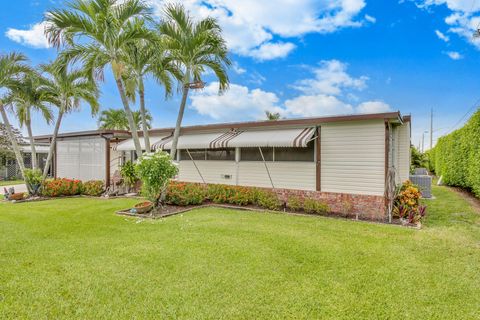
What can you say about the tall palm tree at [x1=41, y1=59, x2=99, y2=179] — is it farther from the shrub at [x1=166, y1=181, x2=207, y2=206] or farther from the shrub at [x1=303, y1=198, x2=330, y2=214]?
the shrub at [x1=303, y1=198, x2=330, y2=214]

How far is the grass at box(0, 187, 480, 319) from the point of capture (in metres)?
4.09

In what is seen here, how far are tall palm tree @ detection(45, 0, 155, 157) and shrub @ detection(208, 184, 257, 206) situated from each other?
239 inches

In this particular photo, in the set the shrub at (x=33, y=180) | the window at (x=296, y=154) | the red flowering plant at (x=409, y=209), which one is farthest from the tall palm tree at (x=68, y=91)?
the red flowering plant at (x=409, y=209)

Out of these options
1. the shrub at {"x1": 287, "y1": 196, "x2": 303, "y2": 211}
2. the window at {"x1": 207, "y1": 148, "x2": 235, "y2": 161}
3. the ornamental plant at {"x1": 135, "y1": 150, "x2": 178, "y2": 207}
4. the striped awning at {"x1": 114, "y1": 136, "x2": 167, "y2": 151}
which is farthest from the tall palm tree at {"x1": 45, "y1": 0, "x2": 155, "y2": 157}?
the shrub at {"x1": 287, "y1": 196, "x2": 303, "y2": 211}

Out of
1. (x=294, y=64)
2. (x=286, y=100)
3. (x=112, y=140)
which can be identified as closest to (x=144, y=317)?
(x=112, y=140)

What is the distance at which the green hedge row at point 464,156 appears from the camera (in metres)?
13.7

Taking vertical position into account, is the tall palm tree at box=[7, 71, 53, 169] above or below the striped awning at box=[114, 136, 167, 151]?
above

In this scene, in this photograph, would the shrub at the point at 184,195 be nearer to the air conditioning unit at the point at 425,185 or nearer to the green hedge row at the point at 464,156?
the air conditioning unit at the point at 425,185

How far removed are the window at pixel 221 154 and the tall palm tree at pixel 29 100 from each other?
10066 mm

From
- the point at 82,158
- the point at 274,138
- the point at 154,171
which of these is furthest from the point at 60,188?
the point at 274,138

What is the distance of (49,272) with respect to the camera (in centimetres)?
531

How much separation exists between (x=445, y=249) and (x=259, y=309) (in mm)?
5344

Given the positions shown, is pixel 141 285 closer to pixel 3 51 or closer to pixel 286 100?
pixel 3 51

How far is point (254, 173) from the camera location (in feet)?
43.3
